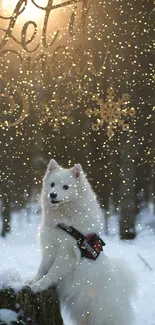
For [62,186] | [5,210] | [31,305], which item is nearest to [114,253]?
[5,210]

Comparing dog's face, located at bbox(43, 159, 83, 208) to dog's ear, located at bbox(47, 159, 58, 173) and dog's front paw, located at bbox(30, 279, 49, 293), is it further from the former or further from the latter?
dog's front paw, located at bbox(30, 279, 49, 293)

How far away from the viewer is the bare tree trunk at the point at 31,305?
164 inches

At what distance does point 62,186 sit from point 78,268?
2.85ft

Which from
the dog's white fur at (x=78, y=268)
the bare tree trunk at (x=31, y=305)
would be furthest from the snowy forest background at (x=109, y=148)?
the bare tree trunk at (x=31, y=305)

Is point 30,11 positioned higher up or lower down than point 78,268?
higher up

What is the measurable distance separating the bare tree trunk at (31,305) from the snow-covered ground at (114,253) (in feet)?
0.33

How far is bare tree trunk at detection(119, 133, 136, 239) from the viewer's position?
11.0 meters

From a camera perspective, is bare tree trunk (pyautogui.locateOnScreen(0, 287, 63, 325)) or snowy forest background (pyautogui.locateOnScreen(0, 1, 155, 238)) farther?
snowy forest background (pyautogui.locateOnScreen(0, 1, 155, 238))

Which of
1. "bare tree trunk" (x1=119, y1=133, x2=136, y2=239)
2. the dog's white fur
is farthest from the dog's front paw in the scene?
"bare tree trunk" (x1=119, y1=133, x2=136, y2=239)

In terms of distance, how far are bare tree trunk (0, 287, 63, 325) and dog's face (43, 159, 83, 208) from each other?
3.02 ft

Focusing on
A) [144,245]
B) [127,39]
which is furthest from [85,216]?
[144,245]

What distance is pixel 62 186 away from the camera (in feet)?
14.9

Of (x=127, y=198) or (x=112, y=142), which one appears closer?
(x=112, y=142)

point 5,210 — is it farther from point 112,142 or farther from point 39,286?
point 39,286
